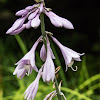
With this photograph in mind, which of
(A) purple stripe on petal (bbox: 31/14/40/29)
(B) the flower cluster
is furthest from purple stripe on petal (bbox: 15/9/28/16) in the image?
(A) purple stripe on petal (bbox: 31/14/40/29)

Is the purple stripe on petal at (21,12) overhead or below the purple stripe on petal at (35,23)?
overhead

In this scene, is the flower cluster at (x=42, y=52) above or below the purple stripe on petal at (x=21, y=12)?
below

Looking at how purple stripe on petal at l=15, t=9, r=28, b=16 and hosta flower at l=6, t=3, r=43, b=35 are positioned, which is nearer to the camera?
hosta flower at l=6, t=3, r=43, b=35

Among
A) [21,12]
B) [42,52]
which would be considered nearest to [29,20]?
[21,12]

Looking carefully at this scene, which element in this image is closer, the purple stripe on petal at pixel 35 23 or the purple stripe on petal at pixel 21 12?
the purple stripe on petal at pixel 35 23

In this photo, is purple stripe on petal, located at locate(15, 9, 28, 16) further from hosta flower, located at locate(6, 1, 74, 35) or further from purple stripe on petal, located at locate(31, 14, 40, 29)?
purple stripe on petal, located at locate(31, 14, 40, 29)

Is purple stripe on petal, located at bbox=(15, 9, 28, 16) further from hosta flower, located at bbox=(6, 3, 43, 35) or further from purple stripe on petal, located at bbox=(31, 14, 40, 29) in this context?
purple stripe on petal, located at bbox=(31, 14, 40, 29)

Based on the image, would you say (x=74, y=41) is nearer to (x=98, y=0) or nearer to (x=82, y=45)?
(x=82, y=45)

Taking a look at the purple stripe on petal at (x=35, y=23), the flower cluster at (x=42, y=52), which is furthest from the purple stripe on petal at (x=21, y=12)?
the purple stripe on petal at (x=35, y=23)

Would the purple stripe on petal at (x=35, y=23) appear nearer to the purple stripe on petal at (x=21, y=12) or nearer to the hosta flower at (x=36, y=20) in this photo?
the hosta flower at (x=36, y=20)

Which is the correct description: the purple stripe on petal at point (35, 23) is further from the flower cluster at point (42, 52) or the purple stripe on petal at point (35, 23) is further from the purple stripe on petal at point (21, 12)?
the purple stripe on petal at point (21, 12)

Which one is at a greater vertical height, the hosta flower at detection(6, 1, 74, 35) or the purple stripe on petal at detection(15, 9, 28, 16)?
the purple stripe on petal at detection(15, 9, 28, 16)

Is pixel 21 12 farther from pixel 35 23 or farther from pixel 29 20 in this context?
pixel 35 23
